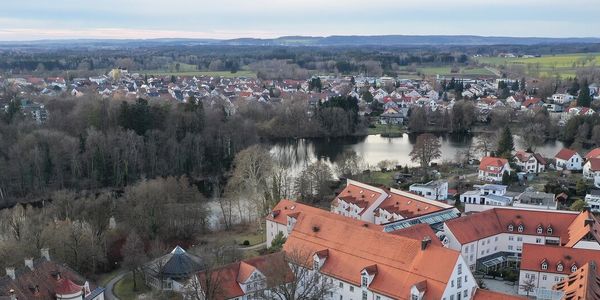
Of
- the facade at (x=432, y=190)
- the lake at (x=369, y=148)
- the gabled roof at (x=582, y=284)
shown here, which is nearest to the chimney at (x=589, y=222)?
the gabled roof at (x=582, y=284)

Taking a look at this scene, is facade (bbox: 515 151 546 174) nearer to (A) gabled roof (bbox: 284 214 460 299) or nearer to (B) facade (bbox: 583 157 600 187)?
(B) facade (bbox: 583 157 600 187)

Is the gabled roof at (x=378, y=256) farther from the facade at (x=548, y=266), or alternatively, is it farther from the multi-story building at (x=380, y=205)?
the multi-story building at (x=380, y=205)

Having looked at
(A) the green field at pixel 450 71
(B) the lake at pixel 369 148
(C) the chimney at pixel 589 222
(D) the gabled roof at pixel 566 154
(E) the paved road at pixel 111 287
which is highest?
(A) the green field at pixel 450 71

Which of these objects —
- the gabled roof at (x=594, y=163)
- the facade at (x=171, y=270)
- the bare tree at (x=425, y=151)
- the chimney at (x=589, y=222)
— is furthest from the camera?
the bare tree at (x=425, y=151)

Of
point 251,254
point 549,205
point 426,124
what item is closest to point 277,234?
point 251,254

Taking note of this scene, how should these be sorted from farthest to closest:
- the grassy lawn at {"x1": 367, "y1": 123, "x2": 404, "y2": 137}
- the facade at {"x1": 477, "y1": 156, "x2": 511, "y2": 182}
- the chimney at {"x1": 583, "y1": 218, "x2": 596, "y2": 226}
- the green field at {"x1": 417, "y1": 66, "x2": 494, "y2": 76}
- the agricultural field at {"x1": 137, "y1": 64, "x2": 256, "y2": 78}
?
1. the green field at {"x1": 417, "y1": 66, "x2": 494, "y2": 76}
2. the agricultural field at {"x1": 137, "y1": 64, "x2": 256, "y2": 78}
3. the grassy lawn at {"x1": 367, "y1": 123, "x2": 404, "y2": 137}
4. the facade at {"x1": 477, "y1": 156, "x2": 511, "y2": 182}
5. the chimney at {"x1": 583, "y1": 218, "x2": 596, "y2": 226}

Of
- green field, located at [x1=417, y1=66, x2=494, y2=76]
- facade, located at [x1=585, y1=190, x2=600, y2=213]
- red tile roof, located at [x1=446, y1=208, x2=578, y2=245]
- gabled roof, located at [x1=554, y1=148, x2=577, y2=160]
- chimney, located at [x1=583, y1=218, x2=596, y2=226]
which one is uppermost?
green field, located at [x1=417, y1=66, x2=494, y2=76]

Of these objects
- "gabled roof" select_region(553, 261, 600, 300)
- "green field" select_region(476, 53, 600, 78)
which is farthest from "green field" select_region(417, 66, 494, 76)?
"gabled roof" select_region(553, 261, 600, 300)

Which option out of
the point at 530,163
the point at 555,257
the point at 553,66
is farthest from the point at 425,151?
the point at 553,66

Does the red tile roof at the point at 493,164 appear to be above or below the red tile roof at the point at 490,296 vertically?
below
